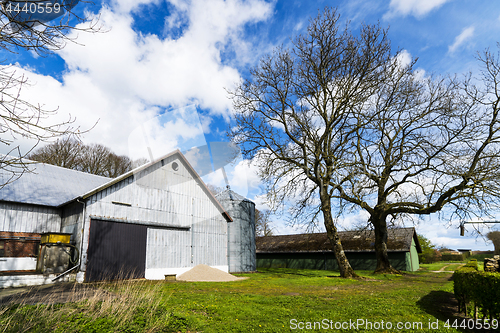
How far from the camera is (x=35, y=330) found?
16.4ft

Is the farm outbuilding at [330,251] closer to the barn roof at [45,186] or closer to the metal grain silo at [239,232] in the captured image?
the metal grain silo at [239,232]

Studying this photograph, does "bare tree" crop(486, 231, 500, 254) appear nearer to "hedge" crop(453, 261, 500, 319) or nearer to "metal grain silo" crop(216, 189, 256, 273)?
"metal grain silo" crop(216, 189, 256, 273)

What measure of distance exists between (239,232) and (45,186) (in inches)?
563

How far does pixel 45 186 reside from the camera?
1772 centimetres

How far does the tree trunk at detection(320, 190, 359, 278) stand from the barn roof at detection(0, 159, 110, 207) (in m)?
16.0

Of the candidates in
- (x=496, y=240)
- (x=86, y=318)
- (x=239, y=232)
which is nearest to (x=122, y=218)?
(x=239, y=232)

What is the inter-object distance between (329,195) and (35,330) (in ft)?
53.9

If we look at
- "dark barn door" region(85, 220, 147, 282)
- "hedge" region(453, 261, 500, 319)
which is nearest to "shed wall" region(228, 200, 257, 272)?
"dark barn door" region(85, 220, 147, 282)

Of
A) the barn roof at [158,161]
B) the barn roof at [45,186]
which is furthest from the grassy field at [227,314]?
the barn roof at [45,186]

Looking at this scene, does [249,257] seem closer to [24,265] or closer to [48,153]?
[24,265]

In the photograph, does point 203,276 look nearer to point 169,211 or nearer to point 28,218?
point 169,211

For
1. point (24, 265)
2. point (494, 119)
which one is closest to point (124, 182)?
point (24, 265)

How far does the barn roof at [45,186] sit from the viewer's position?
15.7 metres

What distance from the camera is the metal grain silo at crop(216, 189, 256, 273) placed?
24000mm
